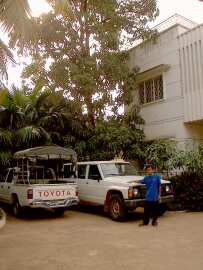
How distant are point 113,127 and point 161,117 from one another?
2.39 meters

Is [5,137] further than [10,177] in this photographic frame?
Yes

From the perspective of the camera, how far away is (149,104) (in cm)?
1784

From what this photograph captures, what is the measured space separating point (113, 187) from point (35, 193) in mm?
2479

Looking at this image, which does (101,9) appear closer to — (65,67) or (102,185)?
(65,67)

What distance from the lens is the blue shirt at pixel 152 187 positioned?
413 inches

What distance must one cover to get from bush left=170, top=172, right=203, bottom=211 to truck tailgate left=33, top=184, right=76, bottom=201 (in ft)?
12.6

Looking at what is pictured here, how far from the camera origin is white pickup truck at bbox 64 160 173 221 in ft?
37.1

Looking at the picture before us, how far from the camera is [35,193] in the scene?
1185cm

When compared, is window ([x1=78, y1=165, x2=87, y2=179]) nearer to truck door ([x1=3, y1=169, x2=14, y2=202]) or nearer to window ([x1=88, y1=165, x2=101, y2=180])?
window ([x1=88, y1=165, x2=101, y2=180])

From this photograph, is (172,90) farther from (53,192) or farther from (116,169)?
(53,192)

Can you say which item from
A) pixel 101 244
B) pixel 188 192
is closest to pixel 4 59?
pixel 101 244

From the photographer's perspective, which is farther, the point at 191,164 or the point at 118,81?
the point at 118,81

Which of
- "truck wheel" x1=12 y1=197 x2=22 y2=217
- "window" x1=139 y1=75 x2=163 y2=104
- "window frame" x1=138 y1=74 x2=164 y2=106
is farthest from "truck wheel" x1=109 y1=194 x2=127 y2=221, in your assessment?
"window" x1=139 y1=75 x2=163 y2=104

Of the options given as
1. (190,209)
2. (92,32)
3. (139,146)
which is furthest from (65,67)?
(190,209)
